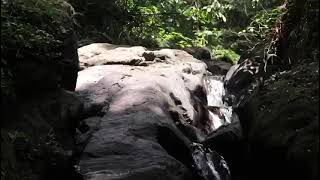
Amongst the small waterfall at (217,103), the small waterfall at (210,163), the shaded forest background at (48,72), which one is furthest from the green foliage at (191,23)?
the shaded forest background at (48,72)

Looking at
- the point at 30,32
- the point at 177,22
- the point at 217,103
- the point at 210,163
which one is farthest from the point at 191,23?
the point at 30,32

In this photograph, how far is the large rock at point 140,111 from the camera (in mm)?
6480

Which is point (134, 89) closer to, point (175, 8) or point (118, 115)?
point (118, 115)

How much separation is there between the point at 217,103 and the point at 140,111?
5110mm

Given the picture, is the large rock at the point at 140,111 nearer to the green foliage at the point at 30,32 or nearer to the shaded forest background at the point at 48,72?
the shaded forest background at the point at 48,72

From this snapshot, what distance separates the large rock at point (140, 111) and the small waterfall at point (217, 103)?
456mm

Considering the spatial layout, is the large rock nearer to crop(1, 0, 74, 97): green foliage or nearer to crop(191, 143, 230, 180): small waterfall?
crop(191, 143, 230, 180): small waterfall

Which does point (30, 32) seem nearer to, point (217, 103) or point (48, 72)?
point (48, 72)

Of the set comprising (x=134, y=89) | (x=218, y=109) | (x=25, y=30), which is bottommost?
(x=218, y=109)

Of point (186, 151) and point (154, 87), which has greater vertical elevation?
point (154, 87)

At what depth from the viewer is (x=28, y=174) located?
536cm

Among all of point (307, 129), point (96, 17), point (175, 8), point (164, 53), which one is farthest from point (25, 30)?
point (175, 8)

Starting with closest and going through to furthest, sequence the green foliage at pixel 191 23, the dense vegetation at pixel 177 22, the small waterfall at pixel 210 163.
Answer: the small waterfall at pixel 210 163
the dense vegetation at pixel 177 22
the green foliage at pixel 191 23

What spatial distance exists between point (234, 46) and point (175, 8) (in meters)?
3.45
